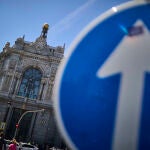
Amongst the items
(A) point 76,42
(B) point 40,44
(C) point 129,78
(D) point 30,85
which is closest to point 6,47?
(B) point 40,44

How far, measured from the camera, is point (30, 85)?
1355 inches

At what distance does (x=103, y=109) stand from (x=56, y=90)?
232mm

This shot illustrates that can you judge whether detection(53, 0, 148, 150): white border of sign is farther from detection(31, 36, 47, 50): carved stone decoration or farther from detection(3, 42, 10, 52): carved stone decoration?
detection(3, 42, 10, 52): carved stone decoration

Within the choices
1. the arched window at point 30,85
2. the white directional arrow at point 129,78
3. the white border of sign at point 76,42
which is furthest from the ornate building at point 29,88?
the white directional arrow at point 129,78

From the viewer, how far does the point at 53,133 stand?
3322 centimetres

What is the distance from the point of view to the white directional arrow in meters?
1.16

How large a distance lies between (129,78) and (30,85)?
3366 centimetres

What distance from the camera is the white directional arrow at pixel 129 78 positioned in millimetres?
1163

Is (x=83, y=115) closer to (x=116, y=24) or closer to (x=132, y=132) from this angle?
(x=132, y=132)

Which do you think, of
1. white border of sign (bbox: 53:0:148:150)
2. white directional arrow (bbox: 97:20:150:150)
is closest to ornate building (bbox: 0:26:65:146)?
white border of sign (bbox: 53:0:148:150)

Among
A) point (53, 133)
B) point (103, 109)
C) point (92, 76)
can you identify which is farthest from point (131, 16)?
point (53, 133)

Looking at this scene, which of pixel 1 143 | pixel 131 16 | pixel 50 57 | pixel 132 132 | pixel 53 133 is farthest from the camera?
pixel 50 57

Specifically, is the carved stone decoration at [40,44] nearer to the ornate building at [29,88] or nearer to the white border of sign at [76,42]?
the ornate building at [29,88]

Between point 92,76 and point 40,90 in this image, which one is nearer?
point 92,76
